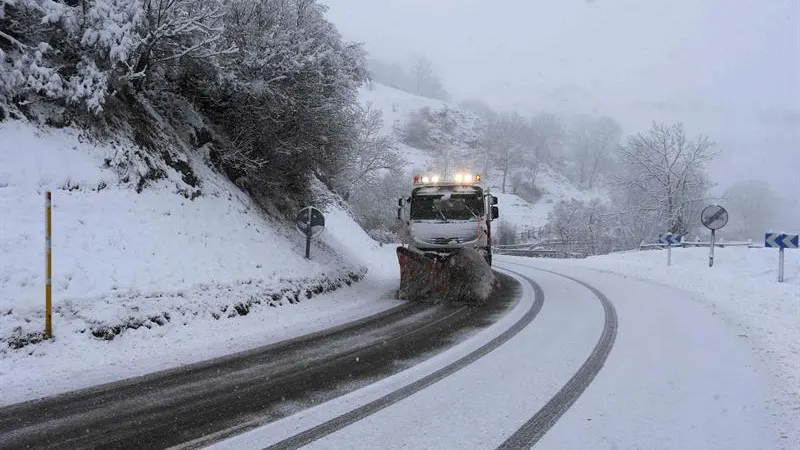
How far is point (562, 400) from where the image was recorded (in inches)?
192

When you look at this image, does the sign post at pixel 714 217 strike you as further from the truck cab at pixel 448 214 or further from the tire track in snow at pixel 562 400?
the tire track in snow at pixel 562 400

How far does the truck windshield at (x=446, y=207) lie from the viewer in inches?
533

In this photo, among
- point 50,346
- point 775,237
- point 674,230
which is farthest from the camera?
point 674,230

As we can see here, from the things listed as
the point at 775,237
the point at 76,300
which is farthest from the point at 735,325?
the point at 76,300

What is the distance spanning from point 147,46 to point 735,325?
11.8 m

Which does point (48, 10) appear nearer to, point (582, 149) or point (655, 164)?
point (655, 164)

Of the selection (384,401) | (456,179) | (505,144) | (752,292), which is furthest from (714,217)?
(505,144)

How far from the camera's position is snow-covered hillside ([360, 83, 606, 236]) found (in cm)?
9988

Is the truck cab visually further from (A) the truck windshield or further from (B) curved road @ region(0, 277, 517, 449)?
(B) curved road @ region(0, 277, 517, 449)

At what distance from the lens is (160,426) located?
423 cm

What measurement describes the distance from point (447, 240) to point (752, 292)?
24.4ft

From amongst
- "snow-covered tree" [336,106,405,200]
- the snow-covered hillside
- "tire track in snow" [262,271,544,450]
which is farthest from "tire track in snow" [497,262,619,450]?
the snow-covered hillside

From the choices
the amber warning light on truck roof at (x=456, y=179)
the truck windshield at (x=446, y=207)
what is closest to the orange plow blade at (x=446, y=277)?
the truck windshield at (x=446, y=207)

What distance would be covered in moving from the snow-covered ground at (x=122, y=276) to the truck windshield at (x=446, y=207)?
292cm
